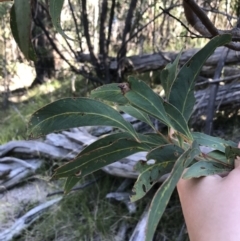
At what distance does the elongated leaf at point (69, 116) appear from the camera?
511 mm

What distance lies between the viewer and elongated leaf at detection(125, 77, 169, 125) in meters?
0.50

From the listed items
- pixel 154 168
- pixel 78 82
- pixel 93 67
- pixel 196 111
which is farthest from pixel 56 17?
pixel 78 82

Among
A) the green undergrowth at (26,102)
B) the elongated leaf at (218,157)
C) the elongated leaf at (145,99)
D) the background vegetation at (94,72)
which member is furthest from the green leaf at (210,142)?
the green undergrowth at (26,102)

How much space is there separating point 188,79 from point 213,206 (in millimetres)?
188

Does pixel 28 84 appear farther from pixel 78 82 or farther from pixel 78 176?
pixel 78 176

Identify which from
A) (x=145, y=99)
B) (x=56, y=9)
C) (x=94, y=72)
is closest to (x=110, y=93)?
(x=145, y=99)

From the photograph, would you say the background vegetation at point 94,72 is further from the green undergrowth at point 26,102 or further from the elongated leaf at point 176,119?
the elongated leaf at point 176,119

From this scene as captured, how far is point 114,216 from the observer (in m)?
1.45

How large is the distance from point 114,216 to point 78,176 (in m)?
→ 0.88

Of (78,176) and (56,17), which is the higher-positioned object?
(56,17)

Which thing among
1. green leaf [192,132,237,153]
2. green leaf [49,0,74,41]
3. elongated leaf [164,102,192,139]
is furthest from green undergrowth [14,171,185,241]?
green leaf [49,0,74,41]

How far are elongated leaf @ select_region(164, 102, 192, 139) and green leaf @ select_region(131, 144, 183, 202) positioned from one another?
0.03 meters

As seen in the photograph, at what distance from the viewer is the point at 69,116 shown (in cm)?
53

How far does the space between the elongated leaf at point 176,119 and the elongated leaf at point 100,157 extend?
66 millimetres
